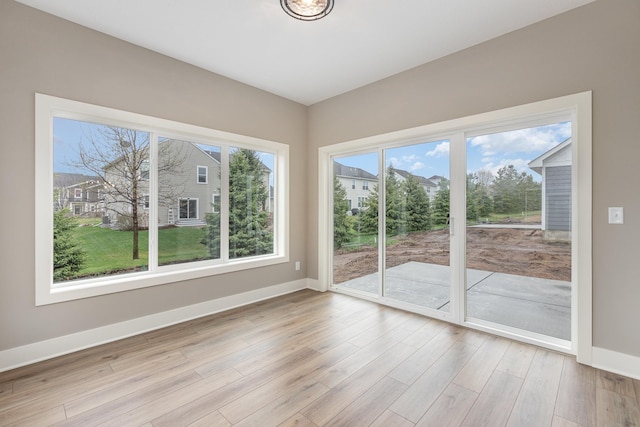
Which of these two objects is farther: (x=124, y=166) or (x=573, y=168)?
(x=124, y=166)

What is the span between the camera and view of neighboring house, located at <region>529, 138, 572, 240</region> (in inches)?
94.0

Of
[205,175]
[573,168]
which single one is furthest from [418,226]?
[205,175]

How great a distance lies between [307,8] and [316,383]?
2761 mm

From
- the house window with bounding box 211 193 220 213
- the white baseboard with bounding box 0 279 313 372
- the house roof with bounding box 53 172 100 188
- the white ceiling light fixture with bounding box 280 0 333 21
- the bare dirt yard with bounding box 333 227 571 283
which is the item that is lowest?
the white baseboard with bounding box 0 279 313 372

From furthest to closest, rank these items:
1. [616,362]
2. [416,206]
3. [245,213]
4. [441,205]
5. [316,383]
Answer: [245,213], [416,206], [441,205], [616,362], [316,383]

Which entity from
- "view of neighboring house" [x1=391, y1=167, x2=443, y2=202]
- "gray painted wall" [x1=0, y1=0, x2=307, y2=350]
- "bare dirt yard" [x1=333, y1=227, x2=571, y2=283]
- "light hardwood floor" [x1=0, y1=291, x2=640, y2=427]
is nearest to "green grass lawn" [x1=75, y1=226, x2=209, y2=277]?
"gray painted wall" [x1=0, y1=0, x2=307, y2=350]

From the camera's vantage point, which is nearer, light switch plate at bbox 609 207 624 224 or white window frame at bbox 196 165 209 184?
light switch plate at bbox 609 207 624 224

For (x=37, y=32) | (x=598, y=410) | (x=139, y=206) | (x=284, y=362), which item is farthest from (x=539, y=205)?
(x=37, y=32)

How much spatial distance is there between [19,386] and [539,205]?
426 centimetres

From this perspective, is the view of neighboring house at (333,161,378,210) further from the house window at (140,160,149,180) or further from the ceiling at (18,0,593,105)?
the house window at (140,160,149,180)

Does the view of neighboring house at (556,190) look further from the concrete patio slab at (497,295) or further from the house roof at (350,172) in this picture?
the house roof at (350,172)

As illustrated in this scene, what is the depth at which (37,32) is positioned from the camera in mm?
2234

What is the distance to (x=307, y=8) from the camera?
2154 mm

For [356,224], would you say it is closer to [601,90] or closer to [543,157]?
[543,157]
